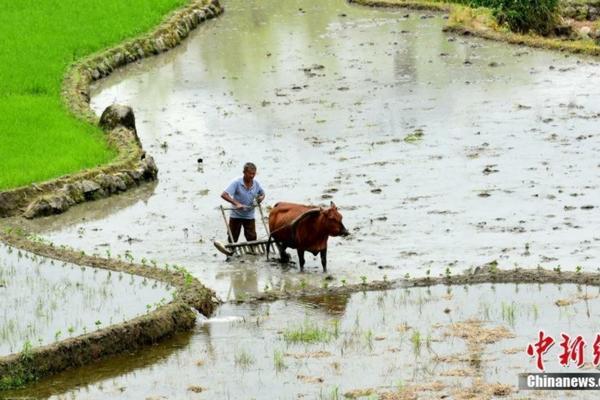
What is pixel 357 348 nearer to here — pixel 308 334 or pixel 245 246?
pixel 308 334

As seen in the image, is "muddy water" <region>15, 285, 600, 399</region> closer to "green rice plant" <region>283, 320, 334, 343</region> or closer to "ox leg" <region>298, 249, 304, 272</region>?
"green rice plant" <region>283, 320, 334, 343</region>

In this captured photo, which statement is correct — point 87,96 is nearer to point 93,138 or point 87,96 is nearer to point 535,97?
point 93,138

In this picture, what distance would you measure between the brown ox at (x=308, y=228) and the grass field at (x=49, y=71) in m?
4.19

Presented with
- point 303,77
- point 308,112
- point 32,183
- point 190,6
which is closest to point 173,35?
point 190,6

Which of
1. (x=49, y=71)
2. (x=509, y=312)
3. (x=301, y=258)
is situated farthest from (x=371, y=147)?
(x=509, y=312)

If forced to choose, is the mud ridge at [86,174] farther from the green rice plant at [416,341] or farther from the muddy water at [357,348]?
the green rice plant at [416,341]

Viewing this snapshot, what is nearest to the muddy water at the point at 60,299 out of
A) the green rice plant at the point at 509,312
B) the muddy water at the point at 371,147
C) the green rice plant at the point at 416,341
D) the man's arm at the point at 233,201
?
the muddy water at the point at 371,147

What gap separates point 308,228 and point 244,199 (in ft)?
3.69

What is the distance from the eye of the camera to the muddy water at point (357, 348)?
991cm

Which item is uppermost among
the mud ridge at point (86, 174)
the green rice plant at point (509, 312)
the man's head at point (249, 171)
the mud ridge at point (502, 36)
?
the mud ridge at point (502, 36)

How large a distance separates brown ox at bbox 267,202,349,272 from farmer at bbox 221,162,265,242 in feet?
2.13

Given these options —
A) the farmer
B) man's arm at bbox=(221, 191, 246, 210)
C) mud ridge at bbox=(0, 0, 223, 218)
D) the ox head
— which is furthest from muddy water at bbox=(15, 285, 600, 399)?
mud ridge at bbox=(0, 0, 223, 218)

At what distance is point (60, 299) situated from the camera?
1225 centimetres

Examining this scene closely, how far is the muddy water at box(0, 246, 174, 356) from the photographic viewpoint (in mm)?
11250
